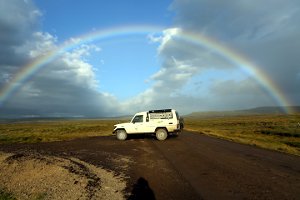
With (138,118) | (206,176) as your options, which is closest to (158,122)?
(138,118)

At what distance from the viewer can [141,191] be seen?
29.9ft

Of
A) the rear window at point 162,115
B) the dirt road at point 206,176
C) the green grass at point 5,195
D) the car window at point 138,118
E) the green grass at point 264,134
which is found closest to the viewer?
the dirt road at point 206,176

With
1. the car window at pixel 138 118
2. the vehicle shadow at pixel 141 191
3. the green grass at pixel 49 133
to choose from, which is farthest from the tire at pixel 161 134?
the vehicle shadow at pixel 141 191

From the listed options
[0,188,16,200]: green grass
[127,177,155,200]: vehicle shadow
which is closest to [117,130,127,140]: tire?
[127,177,155,200]: vehicle shadow

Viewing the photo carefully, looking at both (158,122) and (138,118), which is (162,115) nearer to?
(158,122)

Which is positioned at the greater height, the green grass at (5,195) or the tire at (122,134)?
the tire at (122,134)

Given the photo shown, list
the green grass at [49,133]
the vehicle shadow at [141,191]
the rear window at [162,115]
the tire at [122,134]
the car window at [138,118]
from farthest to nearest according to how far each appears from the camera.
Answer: the green grass at [49,133]
the tire at [122,134]
the car window at [138,118]
the rear window at [162,115]
the vehicle shadow at [141,191]

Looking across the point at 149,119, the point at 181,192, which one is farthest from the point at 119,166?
the point at 149,119

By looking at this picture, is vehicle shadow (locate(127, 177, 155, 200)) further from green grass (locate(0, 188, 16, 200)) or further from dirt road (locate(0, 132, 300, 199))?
green grass (locate(0, 188, 16, 200))

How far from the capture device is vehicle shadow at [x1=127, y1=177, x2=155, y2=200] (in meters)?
8.41

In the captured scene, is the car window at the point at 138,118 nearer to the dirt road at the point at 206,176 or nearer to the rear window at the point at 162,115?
the rear window at the point at 162,115

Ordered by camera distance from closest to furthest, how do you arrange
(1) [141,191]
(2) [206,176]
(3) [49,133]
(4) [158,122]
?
(1) [141,191]
(2) [206,176]
(4) [158,122]
(3) [49,133]

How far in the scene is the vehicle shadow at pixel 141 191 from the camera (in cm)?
841

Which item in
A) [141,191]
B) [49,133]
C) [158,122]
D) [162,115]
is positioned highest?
[162,115]
